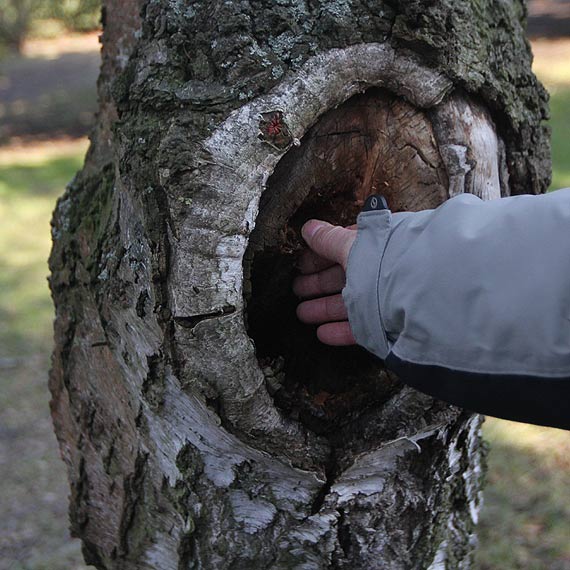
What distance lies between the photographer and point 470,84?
171 centimetres

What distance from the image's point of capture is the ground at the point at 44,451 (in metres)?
3.12

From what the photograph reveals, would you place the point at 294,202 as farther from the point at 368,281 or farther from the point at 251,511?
the point at 251,511

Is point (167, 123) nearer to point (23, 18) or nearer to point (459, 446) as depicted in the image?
point (459, 446)

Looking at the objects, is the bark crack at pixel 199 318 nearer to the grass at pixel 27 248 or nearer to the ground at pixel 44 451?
the ground at pixel 44 451

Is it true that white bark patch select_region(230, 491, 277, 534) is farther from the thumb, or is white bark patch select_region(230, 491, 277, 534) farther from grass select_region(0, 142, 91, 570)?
grass select_region(0, 142, 91, 570)

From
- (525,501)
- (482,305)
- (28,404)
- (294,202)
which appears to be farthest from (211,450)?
(28,404)

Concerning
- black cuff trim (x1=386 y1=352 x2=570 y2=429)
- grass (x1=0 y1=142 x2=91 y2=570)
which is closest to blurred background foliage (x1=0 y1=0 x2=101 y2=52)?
grass (x1=0 y1=142 x2=91 y2=570)

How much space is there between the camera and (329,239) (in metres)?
1.73

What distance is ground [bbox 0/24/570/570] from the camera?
123 inches

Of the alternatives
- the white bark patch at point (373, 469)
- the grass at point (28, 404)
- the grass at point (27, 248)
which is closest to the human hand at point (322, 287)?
the white bark patch at point (373, 469)

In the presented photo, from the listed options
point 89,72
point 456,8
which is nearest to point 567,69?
point 89,72

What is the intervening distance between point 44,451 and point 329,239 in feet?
9.21

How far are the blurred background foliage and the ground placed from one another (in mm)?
7356

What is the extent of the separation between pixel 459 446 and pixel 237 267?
0.79 metres
